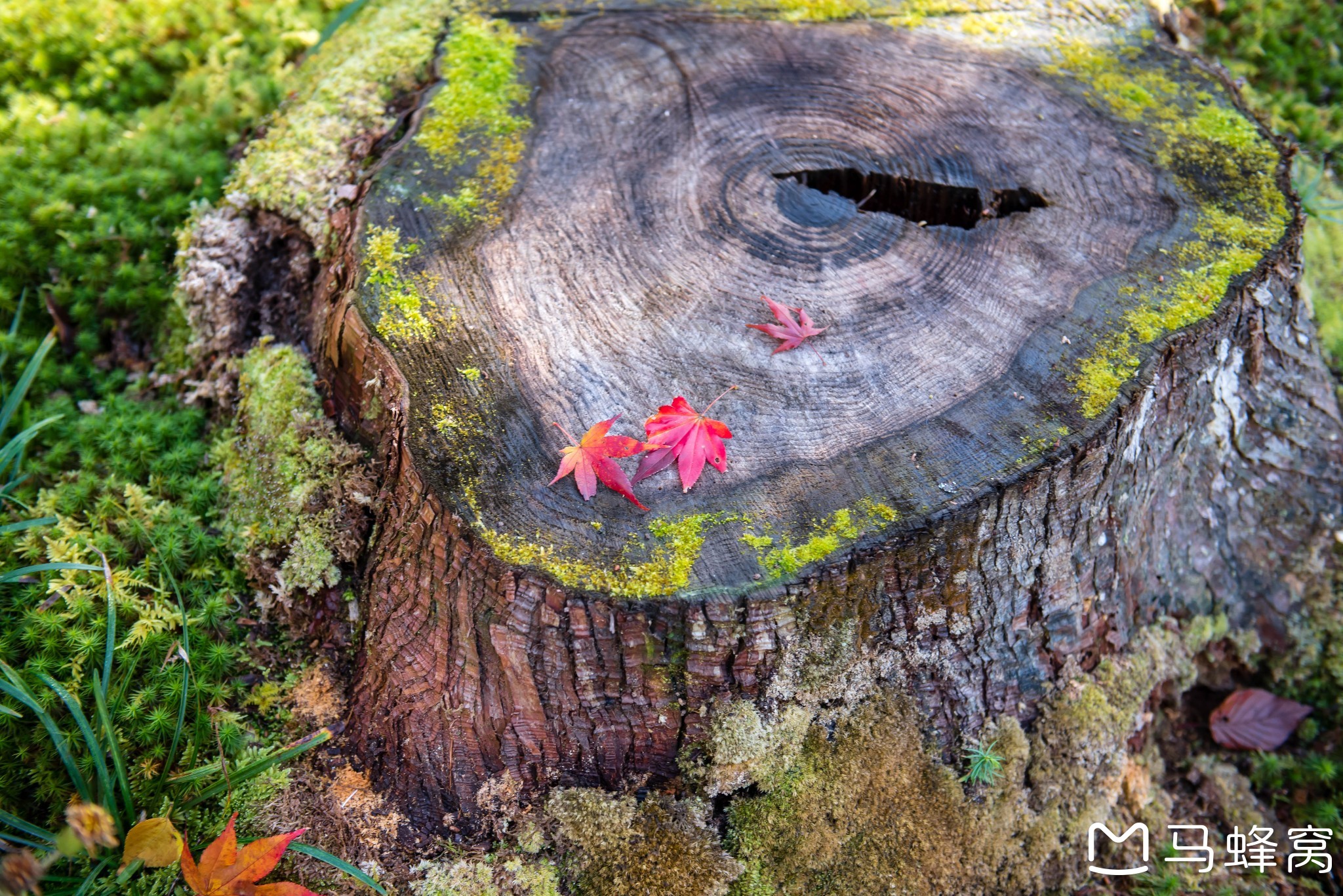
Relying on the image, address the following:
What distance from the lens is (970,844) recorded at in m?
2.34

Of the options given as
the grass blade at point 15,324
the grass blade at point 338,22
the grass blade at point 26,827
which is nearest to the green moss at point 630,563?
the grass blade at point 26,827

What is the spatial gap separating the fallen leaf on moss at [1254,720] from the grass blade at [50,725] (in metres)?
3.37

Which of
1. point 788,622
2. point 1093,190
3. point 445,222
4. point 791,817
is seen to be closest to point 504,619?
point 788,622

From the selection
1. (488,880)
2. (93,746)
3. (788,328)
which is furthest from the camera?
(788,328)

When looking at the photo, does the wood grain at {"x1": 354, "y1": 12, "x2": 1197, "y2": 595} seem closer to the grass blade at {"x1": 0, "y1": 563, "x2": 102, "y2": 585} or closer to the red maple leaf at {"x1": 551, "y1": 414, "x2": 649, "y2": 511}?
the red maple leaf at {"x1": 551, "y1": 414, "x2": 649, "y2": 511}

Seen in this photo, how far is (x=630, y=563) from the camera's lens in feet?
6.19

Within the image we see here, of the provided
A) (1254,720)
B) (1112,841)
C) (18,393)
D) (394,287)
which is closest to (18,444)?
(18,393)

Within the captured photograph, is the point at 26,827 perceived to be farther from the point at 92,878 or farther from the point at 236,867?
the point at 236,867

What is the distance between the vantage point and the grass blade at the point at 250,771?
80.7 inches

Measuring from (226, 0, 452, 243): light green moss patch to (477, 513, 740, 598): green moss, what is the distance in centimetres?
134

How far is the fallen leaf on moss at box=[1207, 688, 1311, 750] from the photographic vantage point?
2914mm

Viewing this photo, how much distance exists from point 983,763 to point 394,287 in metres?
2.06

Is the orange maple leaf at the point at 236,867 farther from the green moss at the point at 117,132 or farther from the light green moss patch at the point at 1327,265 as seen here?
the light green moss patch at the point at 1327,265

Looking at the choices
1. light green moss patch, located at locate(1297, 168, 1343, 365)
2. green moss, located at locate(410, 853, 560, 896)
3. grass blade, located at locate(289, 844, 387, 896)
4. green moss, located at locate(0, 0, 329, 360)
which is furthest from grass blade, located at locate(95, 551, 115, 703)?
light green moss patch, located at locate(1297, 168, 1343, 365)
